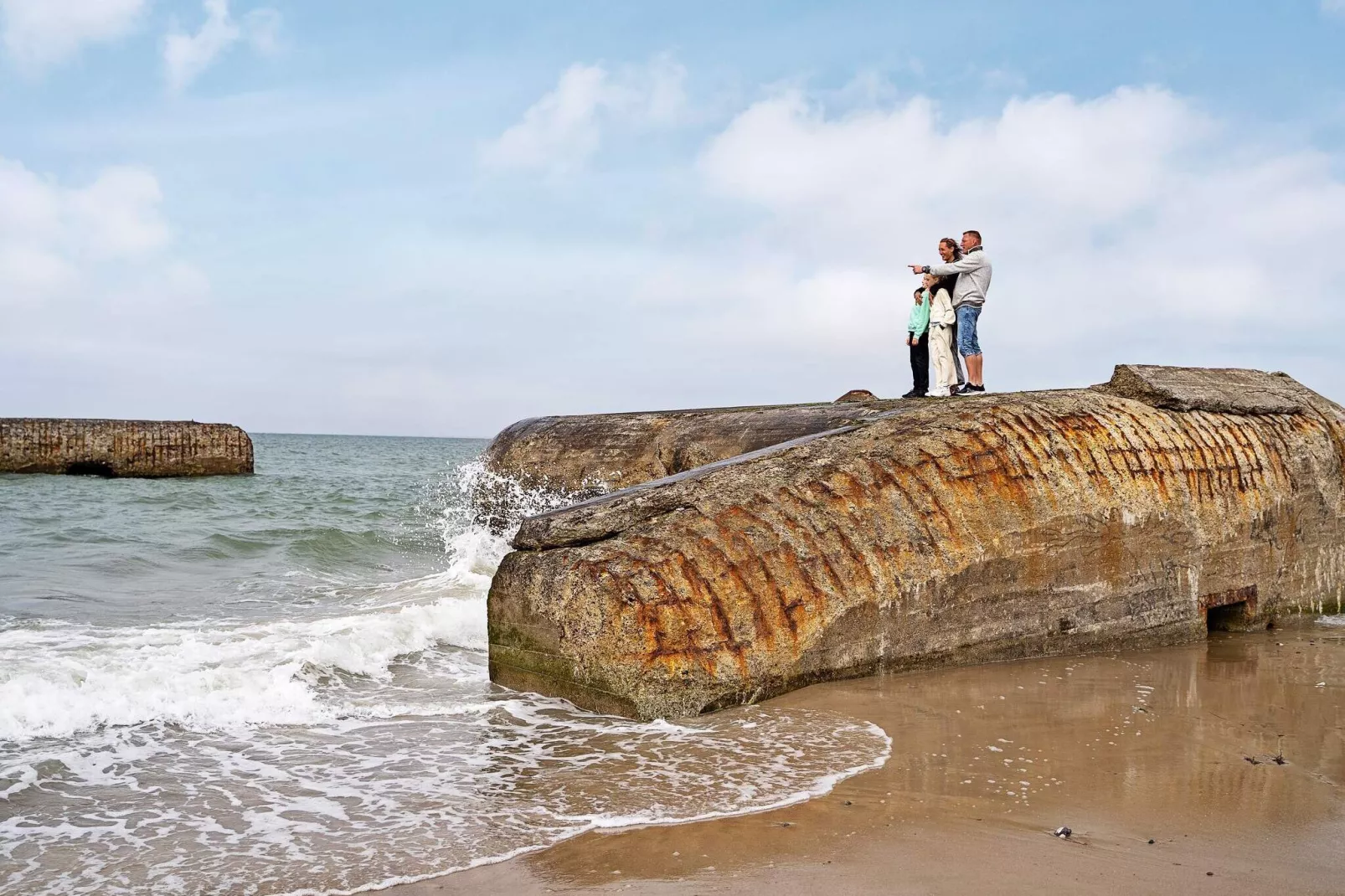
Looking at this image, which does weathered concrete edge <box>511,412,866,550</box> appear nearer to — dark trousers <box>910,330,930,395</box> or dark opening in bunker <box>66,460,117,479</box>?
dark trousers <box>910,330,930,395</box>

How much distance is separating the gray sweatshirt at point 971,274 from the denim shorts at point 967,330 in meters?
0.05

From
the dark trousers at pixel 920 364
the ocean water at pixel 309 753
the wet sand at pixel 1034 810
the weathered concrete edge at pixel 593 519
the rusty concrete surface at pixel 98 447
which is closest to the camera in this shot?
the wet sand at pixel 1034 810

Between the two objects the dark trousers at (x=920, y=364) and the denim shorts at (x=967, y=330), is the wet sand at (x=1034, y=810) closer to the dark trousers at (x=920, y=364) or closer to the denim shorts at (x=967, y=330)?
the denim shorts at (x=967, y=330)

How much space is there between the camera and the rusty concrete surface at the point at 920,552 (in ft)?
14.1

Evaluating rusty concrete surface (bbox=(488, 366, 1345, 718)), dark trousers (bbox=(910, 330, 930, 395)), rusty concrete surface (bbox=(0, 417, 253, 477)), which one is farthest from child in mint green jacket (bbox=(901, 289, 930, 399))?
rusty concrete surface (bbox=(0, 417, 253, 477))

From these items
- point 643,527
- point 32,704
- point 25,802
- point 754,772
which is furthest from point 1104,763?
point 32,704

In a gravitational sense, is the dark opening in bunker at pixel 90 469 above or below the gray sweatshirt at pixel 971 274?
below

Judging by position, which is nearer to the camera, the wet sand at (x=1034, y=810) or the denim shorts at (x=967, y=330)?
the wet sand at (x=1034, y=810)

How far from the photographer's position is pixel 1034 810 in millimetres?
3174

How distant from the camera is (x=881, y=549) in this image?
476 cm

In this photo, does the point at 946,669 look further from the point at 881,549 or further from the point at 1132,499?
the point at 1132,499

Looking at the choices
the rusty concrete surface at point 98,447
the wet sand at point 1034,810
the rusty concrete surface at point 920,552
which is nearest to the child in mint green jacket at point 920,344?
the rusty concrete surface at point 920,552

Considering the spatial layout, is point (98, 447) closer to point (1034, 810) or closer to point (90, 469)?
point (90, 469)

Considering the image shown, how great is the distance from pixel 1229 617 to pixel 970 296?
9.04ft
